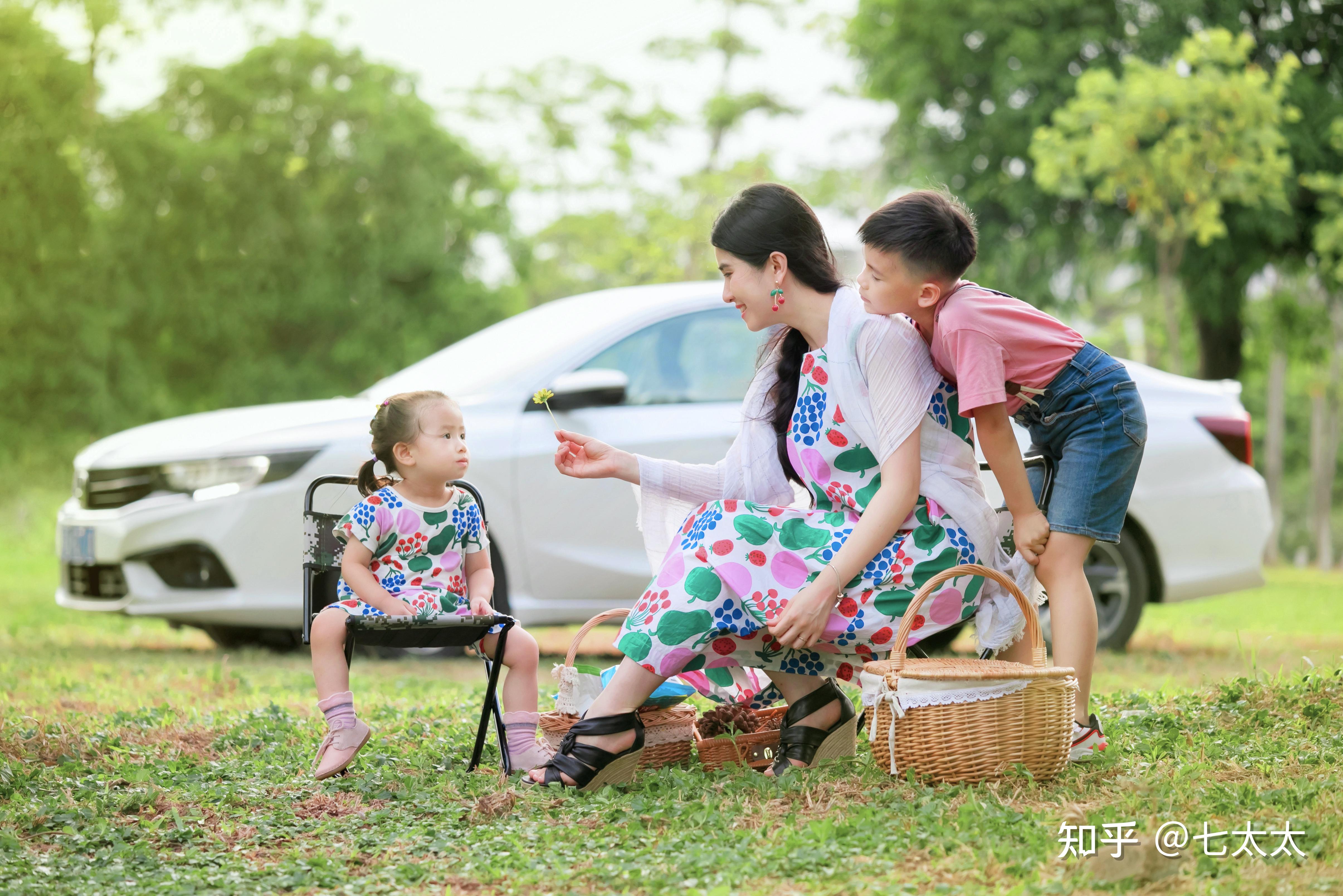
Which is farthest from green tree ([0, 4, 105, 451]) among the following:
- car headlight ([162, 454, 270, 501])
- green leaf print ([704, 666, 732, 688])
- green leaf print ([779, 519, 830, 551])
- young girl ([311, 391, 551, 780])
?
green leaf print ([779, 519, 830, 551])

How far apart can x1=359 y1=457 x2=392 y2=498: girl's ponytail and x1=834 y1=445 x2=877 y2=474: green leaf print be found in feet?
4.22

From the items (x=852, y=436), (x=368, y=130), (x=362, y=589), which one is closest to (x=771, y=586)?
(x=852, y=436)

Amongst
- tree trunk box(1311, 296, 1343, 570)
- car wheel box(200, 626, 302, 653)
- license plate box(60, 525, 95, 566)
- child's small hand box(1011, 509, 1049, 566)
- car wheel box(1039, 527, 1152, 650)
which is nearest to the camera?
child's small hand box(1011, 509, 1049, 566)

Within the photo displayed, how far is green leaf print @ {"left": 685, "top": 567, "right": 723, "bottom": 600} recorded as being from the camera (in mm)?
3107

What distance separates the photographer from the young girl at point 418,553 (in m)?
3.47

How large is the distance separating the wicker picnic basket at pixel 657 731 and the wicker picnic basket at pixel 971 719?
0.60 m

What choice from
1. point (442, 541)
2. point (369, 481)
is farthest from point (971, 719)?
point (369, 481)

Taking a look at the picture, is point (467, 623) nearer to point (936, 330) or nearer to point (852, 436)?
point (852, 436)

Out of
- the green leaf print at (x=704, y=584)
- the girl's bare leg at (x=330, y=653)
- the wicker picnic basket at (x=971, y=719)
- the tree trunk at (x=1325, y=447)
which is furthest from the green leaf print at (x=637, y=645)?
the tree trunk at (x=1325, y=447)

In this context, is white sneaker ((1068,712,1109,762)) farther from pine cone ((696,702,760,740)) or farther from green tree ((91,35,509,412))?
green tree ((91,35,509,412))

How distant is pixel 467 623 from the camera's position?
3330 mm

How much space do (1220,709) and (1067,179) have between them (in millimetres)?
10789

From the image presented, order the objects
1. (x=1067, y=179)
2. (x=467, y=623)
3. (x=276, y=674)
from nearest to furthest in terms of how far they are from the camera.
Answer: (x=467, y=623)
(x=276, y=674)
(x=1067, y=179)

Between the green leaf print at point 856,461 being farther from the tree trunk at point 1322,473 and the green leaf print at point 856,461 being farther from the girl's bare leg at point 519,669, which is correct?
the tree trunk at point 1322,473
